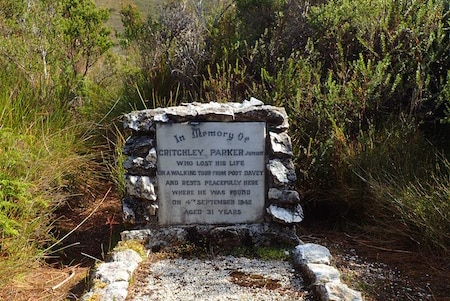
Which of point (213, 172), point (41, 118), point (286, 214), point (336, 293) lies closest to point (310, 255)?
point (286, 214)

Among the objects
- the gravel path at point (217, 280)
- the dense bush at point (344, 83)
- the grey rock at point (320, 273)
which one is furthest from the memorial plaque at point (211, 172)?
the dense bush at point (344, 83)

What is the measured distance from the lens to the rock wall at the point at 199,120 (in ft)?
12.4

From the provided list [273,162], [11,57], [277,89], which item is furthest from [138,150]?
[11,57]

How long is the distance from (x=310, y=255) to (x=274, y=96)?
1.98m

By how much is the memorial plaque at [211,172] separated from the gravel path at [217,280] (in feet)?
1.27

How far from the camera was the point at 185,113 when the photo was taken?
12.3 feet

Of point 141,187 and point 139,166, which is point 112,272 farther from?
point 139,166

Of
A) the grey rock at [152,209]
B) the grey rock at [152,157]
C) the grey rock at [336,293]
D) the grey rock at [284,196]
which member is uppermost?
the grey rock at [152,157]

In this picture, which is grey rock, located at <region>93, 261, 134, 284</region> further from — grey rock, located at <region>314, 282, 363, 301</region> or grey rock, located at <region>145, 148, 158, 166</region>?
grey rock, located at <region>314, 282, 363, 301</region>

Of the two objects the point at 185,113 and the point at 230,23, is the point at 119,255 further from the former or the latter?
the point at 230,23

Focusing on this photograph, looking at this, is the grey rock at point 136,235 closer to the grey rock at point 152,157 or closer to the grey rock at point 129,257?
the grey rock at point 129,257

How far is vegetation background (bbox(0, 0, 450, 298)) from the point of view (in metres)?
3.94

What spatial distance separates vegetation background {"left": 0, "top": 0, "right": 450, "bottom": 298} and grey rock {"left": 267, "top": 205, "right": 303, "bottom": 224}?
65 centimetres

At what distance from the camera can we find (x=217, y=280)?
330 cm
